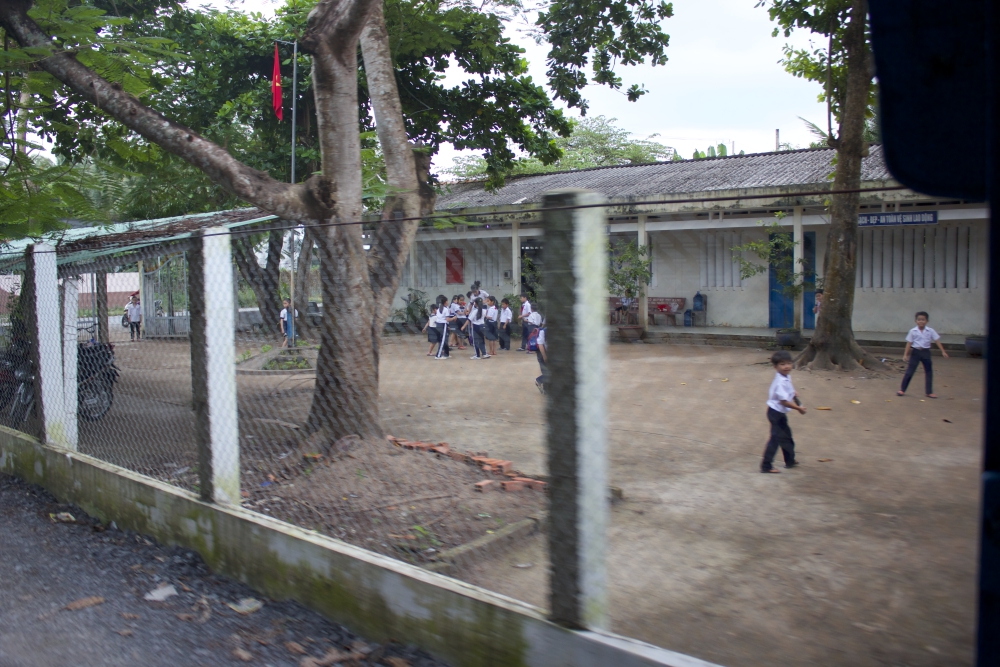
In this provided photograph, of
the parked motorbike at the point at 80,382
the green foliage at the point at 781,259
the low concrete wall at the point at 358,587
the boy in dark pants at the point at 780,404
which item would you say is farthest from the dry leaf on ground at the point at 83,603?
the green foliage at the point at 781,259

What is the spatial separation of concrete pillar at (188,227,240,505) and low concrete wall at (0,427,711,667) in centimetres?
19

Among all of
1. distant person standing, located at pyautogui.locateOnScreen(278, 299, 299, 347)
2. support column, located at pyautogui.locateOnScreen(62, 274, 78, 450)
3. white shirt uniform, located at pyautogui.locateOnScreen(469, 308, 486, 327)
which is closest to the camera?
distant person standing, located at pyautogui.locateOnScreen(278, 299, 299, 347)

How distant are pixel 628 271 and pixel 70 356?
15.0 ft

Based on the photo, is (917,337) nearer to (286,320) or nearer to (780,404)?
(780,404)

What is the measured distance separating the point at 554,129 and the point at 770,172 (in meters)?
5.52

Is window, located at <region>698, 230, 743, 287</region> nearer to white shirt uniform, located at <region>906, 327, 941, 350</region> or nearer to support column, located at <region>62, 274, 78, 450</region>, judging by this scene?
white shirt uniform, located at <region>906, 327, 941, 350</region>

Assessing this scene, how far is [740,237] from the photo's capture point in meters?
5.95

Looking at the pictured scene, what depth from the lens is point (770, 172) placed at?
16.4m

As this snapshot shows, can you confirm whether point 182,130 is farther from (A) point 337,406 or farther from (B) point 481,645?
(B) point 481,645

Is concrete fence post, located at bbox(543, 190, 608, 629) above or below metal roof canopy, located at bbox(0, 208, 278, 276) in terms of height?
below

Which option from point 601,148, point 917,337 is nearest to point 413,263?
point 917,337

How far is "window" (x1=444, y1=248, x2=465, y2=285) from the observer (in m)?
3.50

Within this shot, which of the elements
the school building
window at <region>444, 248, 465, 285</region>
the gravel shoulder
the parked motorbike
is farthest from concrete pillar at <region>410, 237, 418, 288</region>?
the parked motorbike

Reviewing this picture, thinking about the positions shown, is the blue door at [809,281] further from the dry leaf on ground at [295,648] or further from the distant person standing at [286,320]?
the dry leaf on ground at [295,648]
